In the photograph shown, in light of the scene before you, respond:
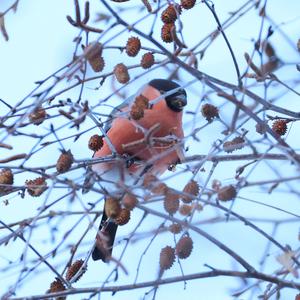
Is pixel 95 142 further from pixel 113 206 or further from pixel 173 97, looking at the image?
pixel 173 97

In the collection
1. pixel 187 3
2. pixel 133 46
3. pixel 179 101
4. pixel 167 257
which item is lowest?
pixel 167 257

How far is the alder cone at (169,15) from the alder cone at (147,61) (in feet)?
0.43

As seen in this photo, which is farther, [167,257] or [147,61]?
[147,61]

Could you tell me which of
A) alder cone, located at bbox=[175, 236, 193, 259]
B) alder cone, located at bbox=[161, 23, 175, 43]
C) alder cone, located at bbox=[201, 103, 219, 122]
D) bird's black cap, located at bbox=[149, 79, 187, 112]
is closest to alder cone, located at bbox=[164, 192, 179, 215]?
alder cone, located at bbox=[175, 236, 193, 259]

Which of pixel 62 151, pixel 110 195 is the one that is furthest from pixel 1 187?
pixel 110 195

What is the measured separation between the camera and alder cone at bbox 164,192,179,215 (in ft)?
5.59

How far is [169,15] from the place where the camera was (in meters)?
2.08

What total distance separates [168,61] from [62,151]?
361 mm

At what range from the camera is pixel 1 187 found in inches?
79.0

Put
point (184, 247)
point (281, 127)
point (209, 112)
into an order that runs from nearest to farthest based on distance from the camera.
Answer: point (184, 247)
point (209, 112)
point (281, 127)

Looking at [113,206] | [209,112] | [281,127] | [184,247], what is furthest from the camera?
[281,127]

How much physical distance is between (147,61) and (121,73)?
81 mm

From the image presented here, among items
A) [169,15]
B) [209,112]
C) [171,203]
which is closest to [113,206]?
[171,203]

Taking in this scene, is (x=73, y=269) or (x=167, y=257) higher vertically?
(x=73, y=269)
